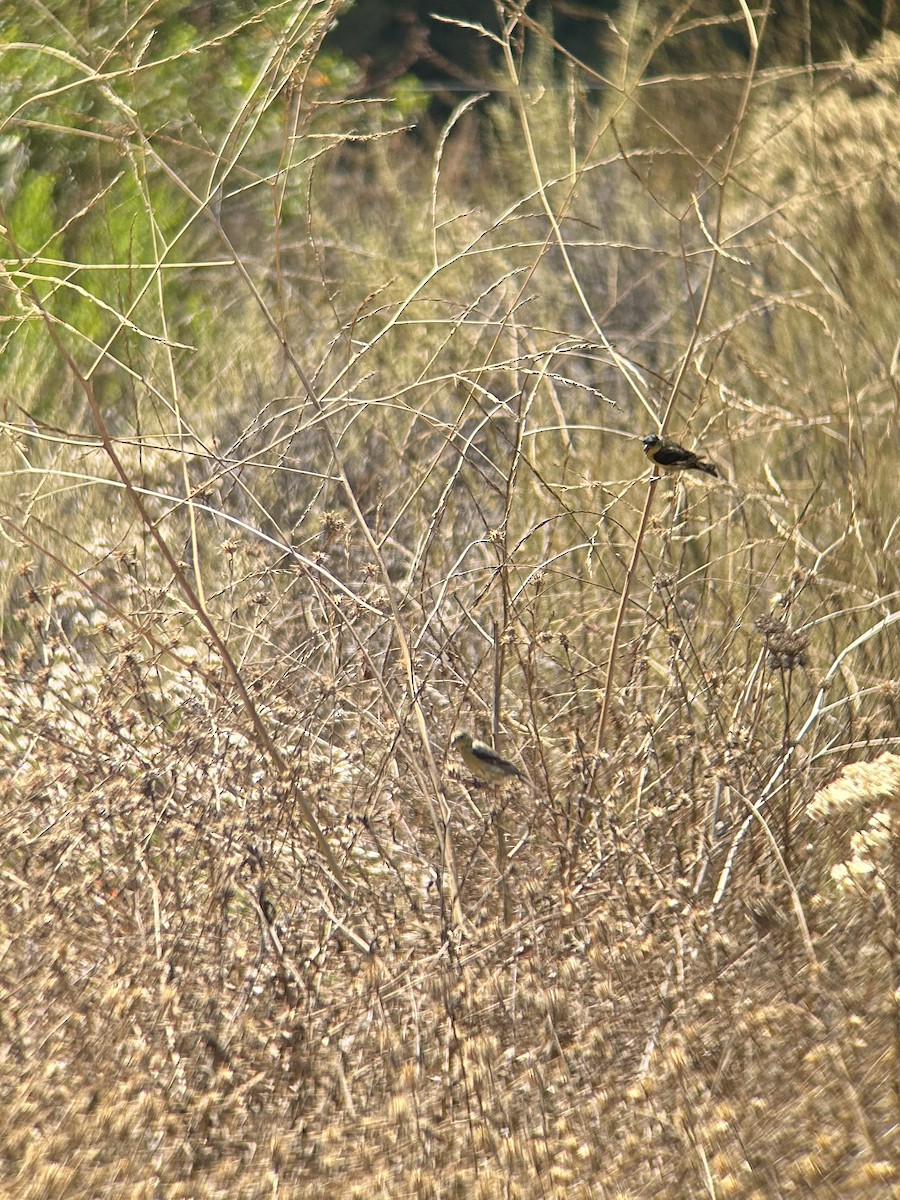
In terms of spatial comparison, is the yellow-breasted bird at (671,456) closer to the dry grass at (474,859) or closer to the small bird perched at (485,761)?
the dry grass at (474,859)

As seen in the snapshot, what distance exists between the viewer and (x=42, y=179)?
5.96 meters

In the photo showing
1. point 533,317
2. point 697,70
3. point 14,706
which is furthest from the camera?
point 697,70

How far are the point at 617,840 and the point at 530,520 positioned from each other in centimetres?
121

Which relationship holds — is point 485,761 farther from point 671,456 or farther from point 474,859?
point 671,456

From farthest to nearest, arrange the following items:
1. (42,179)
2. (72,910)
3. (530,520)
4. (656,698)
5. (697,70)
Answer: (42,179), (697,70), (530,520), (656,698), (72,910)

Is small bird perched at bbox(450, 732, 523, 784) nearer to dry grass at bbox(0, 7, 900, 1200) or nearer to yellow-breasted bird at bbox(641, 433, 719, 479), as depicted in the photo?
dry grass at bbox(0, 7, 900, 1200)

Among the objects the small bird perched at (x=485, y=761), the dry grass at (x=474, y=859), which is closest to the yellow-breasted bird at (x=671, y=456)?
the dry grass at (x=474, y=859)

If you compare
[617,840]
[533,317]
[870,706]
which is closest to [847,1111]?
[617,840]

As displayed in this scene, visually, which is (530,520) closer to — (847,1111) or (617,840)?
(617,840)

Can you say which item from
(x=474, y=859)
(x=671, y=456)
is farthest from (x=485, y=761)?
(x=671, y=456)

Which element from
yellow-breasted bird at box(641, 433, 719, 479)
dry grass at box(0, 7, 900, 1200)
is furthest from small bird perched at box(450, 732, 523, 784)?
yellow-breasted bird at box(641, 433, 719, 479)

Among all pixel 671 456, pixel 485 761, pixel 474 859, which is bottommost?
pixel 474 859

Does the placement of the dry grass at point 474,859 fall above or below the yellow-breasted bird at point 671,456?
below

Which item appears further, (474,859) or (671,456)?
(474,859)
